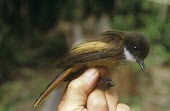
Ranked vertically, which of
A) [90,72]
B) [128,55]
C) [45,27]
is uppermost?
[90,72]

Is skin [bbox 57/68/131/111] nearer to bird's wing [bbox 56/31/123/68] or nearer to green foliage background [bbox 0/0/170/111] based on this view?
bird's wing [bbox 56/31/123/68]

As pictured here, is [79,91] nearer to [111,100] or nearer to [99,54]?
[111,100]

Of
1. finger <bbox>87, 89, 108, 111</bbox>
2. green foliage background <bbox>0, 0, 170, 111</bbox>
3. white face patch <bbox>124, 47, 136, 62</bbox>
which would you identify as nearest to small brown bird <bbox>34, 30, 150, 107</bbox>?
white face patch <bbox>124, 47, 136, 62</bbox>

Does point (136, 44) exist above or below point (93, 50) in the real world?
below

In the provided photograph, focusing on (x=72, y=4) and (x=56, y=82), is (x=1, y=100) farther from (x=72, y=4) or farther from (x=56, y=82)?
(x=56, y=82)

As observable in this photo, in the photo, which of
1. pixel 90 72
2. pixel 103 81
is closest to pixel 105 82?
pixel 103 81
